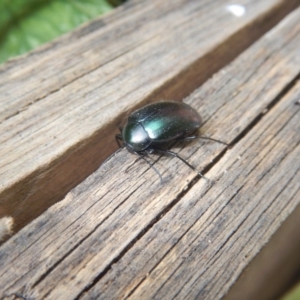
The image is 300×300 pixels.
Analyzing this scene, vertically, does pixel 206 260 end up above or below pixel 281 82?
below

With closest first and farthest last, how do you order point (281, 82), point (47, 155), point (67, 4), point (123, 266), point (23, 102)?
point (123, 266) → point (47, 155) → point (23, 102) → point (281, 82) → point (67, 4)

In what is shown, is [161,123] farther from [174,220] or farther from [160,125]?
[174,220]

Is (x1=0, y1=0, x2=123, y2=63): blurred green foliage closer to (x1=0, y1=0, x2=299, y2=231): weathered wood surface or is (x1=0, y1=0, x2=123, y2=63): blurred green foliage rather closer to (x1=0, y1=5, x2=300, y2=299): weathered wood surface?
(x1=0, y1=0, x2=299, y2=231): weathered wood surface

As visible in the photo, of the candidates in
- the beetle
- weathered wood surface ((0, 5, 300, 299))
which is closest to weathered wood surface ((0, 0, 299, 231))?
the beetle

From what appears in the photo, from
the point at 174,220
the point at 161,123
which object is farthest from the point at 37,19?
the point at 174,220

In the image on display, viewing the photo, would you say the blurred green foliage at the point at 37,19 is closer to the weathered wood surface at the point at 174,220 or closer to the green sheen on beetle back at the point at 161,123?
the green sheen on beetle back at the point at 161,123

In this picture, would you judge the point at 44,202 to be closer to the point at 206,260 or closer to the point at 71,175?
the point at 71,175

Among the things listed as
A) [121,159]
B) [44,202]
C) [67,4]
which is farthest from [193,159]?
[67,4]
